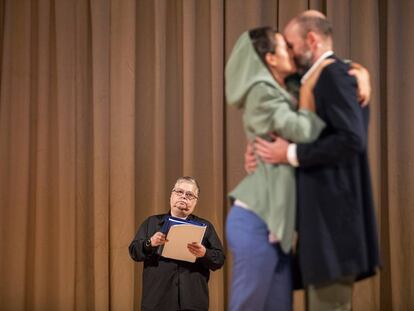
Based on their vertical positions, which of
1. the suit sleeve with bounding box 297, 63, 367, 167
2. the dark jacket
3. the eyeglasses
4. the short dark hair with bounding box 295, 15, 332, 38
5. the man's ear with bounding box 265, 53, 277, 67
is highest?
the short dark hair with bounding box 295, 15, 332, 38

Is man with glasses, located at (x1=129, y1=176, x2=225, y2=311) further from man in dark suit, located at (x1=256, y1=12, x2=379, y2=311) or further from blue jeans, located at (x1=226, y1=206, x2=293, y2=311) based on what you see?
man in dark suit, located at (x1=256, y1=12, x2=379, y2=311)

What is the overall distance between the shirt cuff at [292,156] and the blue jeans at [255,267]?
211 mm

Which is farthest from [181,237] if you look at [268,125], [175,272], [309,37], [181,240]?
[309,37]

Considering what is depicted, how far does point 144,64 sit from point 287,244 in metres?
2.66

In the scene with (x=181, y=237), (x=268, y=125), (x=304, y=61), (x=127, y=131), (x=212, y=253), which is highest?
(x=304, y=61)

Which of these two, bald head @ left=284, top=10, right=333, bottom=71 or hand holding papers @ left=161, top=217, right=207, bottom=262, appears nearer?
bald head @ left=284, top=10, right=333, bottom=71

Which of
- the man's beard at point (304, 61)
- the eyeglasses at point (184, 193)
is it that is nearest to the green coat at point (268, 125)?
the man's beard at point (304, 61)

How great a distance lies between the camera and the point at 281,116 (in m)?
1.68

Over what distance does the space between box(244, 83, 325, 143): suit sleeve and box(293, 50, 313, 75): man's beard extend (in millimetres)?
161

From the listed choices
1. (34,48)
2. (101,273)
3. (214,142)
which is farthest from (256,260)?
(34,48)

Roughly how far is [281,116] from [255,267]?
483mm

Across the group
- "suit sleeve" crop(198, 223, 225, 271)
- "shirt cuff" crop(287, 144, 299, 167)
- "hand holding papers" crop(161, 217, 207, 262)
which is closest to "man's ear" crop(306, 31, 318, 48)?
"shirt cuff" crop(287, 144, 299, 167)

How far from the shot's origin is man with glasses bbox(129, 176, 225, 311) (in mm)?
3045

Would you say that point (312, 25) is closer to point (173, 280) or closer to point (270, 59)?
point (270, 59)
